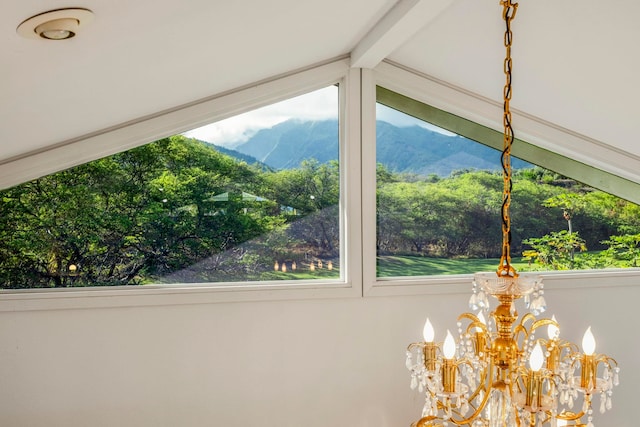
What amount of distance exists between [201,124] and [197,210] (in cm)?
42

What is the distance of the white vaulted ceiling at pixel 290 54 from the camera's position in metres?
1.67

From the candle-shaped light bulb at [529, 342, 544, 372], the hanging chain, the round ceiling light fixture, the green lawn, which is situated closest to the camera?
the round ceiling light fixture

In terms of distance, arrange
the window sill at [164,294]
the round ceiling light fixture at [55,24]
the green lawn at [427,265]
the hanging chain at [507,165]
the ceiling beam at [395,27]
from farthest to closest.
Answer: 1. the green lawn at [427,265]
2. the window sill at [164,294]
3. the ceiling beam at [395,27]
4. the hanging chain at [507,165]
5. the round ceiling light fixture at [55,24]

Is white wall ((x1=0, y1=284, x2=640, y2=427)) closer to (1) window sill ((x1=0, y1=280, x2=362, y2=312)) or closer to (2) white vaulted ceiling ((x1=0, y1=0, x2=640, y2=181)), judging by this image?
(1) window sill ((x1=0, y1=280, x2=362, y2=312))

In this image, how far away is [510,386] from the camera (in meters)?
1.72

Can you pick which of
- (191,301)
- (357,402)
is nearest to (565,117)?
(357,402)

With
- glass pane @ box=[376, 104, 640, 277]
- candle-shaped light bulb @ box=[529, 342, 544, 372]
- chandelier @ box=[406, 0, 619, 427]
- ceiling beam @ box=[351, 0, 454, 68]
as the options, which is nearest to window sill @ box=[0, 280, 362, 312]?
glass pane @ box=[376, 104, 640, 277]

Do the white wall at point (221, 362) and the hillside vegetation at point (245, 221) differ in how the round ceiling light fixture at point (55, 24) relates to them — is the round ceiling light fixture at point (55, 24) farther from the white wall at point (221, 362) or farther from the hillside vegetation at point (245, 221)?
the white wall at point (221, 362)

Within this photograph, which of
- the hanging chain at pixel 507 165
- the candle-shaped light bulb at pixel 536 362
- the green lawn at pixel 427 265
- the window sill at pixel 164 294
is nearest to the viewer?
the candle-shaped light bulb at pixel 536 362

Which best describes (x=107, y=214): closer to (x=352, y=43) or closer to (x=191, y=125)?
(x=191, y=125)

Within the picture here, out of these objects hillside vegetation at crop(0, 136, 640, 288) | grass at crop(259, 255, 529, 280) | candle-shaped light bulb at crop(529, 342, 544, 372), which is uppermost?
hillside vegetation at crop(0, 136, 640, 288)

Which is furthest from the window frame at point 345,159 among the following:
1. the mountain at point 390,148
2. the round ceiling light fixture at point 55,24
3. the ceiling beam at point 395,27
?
the round ceiling light fixture at point 55,24

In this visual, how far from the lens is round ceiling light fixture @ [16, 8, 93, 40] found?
4.35ft

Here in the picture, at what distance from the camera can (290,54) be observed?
8.91ft
